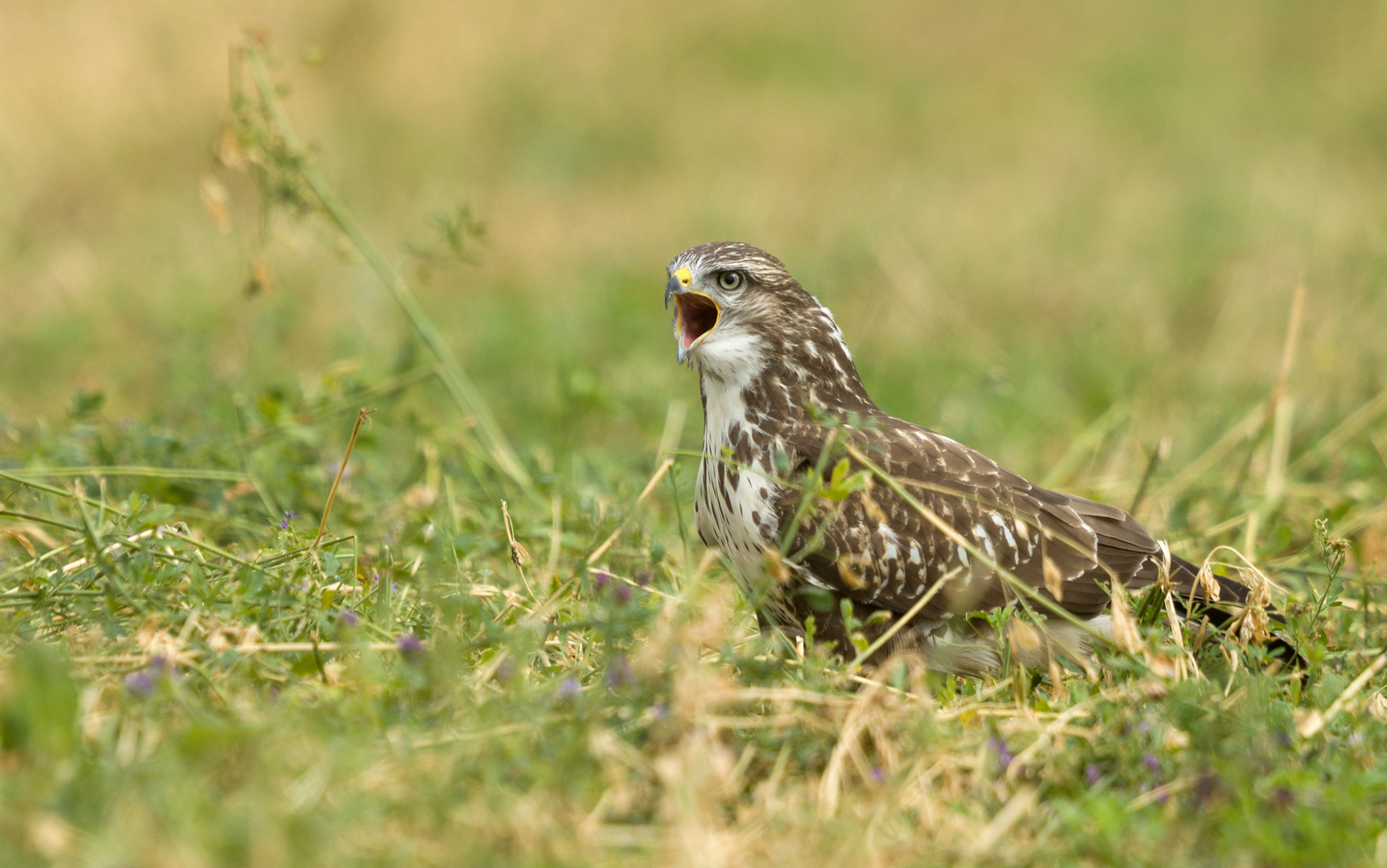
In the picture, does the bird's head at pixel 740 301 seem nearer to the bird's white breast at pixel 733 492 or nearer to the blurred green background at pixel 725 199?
the bird's white breast at pixel 733 492

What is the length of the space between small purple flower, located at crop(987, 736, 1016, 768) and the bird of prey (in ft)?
1.58

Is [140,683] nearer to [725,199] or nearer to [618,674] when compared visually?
[618,674]

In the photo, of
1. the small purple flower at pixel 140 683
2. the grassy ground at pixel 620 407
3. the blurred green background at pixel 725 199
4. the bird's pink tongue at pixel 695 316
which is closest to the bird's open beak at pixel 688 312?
the bird's pink tongue at pixel 695 316

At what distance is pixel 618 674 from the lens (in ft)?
8.61

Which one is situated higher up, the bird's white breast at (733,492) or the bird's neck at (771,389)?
the bird's neck at (771,389)

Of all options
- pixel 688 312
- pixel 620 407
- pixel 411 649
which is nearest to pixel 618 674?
pixel 411 649

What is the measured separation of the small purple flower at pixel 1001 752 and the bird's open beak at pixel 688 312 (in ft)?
4.63

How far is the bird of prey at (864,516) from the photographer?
3367 millimetres

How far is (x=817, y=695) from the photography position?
2703 millimetres

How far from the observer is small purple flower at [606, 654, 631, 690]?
103 inches

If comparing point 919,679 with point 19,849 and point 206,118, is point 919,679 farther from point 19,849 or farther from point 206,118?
point 206,118

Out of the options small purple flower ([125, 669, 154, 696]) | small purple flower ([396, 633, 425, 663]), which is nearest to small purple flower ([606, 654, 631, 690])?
small purple flower ([396, 633, 425, 663])

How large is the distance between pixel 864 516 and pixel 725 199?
610 cm

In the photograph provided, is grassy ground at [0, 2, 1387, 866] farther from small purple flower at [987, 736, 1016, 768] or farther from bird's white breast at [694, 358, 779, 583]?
bird's white breast at [694, 358, 779, 583]
